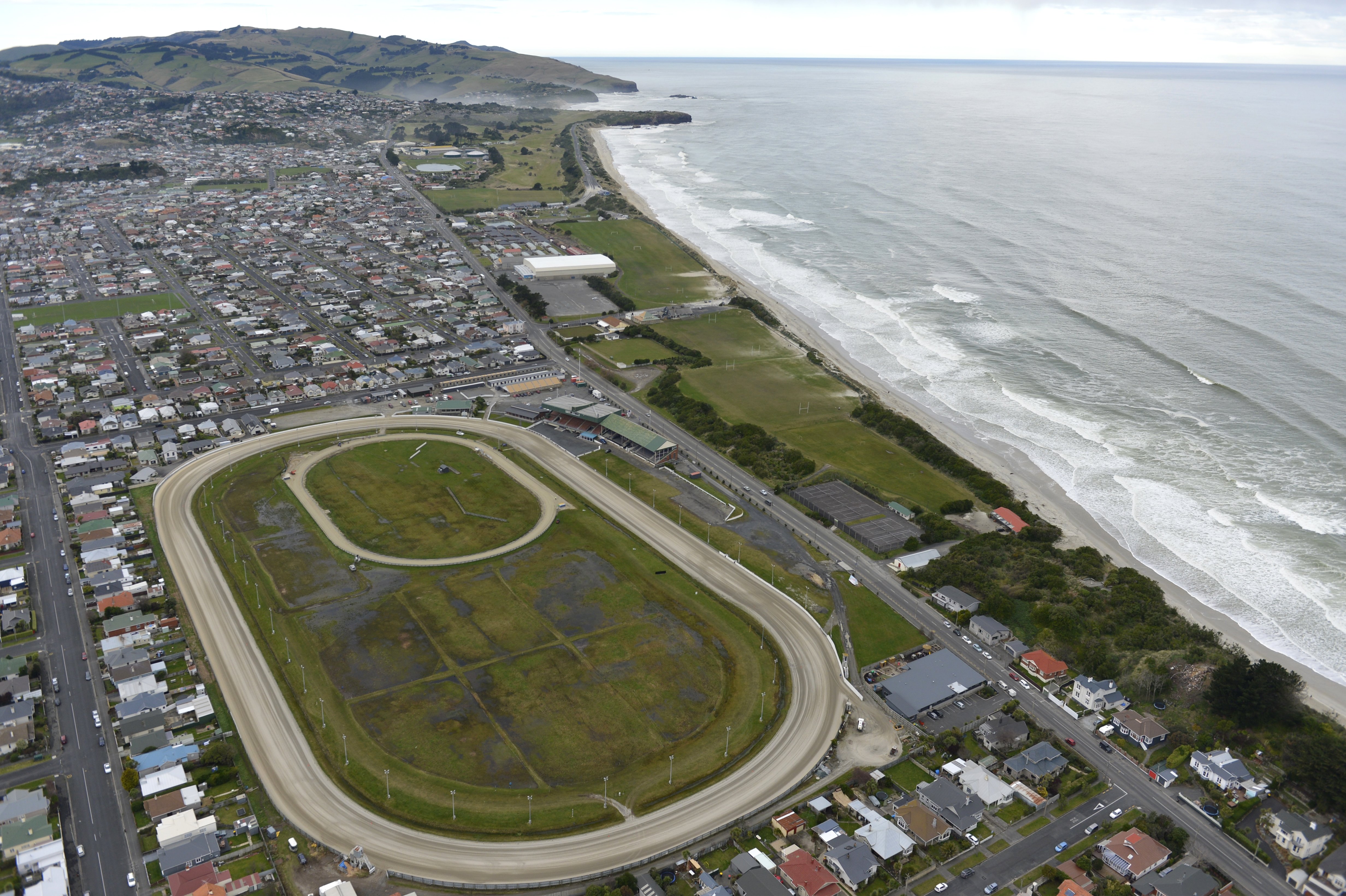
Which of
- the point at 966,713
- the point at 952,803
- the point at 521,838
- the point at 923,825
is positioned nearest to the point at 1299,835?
the point at 952,803

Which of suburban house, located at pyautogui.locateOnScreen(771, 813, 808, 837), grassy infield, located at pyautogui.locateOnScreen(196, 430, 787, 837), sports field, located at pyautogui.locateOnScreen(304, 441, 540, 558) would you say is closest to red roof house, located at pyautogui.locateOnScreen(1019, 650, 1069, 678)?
grassy infield, located at pyautogui.locateOnScreen(196, 430, 787, 837)

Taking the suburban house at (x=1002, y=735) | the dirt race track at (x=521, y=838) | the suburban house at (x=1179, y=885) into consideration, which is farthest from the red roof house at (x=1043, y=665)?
the suburban house at (x=1179, y=885)

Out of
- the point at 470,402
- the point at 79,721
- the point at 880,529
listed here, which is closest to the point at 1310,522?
the point at 880,529

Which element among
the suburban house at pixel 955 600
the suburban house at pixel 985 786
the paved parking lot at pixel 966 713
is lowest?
the paved parking lot at pixel 966 713

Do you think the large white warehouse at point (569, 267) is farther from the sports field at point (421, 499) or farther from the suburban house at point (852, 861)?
the suburban house at point (852, 861)

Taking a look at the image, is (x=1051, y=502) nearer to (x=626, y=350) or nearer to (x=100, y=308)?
(x=626, y=350)

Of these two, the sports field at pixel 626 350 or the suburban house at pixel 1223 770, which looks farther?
the sports field at pixel 626 350

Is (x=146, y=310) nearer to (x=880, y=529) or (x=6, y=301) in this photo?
(x=6, y=301)
